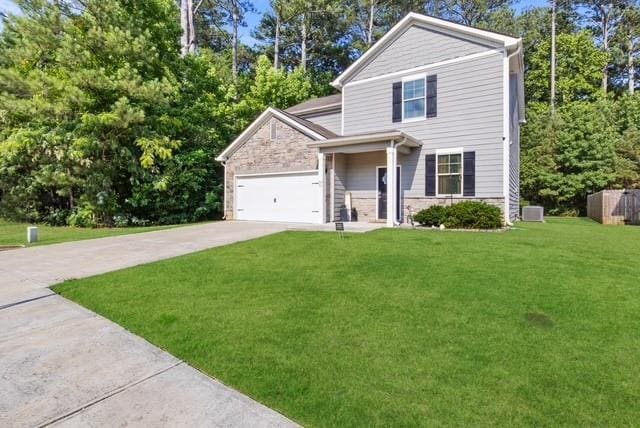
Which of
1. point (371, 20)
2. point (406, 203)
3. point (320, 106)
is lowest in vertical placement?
point (406, 203)

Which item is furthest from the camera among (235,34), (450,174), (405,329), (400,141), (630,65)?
(630,65)

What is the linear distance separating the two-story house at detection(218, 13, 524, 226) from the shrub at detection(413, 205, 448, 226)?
91cm

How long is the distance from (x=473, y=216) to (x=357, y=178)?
479cm

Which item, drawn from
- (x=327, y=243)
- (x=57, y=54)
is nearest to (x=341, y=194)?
(x=327, y=243)

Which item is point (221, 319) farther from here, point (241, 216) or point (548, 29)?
point (548, 29)

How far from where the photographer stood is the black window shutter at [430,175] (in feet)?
42.8

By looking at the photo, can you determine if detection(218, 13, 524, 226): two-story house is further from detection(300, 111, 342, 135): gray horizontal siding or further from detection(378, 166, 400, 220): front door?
detection(300, 111, 342, 135): gray horizontal siding

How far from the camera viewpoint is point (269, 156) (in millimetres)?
14984

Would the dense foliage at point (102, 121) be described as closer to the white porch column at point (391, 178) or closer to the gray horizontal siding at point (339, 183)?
the gray horizontal siding at point (339, 183)

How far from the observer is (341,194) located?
1421cm

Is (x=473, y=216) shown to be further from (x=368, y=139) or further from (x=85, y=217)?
(x=85, y=217)

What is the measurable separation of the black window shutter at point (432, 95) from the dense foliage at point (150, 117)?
1029 centimetres

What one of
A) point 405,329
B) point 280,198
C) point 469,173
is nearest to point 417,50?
point 469,173

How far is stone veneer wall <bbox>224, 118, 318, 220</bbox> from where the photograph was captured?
14023mm
